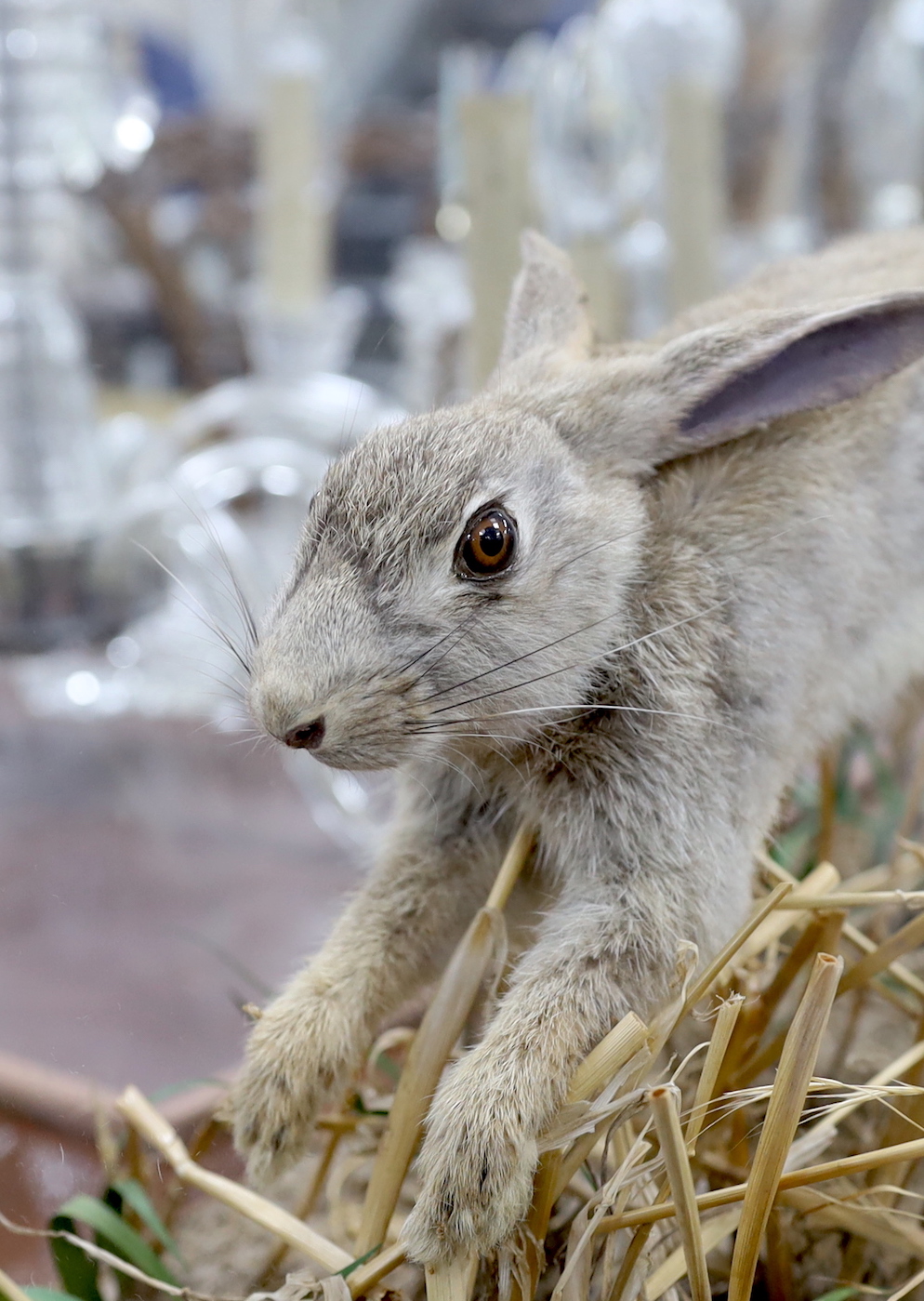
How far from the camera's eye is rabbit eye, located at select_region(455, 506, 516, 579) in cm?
57

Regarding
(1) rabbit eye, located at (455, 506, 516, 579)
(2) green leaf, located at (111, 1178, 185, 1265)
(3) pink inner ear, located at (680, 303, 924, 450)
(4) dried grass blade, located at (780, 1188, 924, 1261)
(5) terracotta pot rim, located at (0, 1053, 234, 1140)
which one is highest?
(3) pink inner ear, located at (680, 303, 924, 450)

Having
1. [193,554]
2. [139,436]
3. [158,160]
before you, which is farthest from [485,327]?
[158,160]

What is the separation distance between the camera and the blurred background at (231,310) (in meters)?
0.81

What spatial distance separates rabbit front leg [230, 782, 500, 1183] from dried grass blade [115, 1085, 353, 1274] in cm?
2

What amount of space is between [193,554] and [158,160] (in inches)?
50.8

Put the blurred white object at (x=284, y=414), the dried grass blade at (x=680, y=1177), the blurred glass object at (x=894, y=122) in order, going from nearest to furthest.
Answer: the dried grass blade at (x=680, y=1177) → the blurred white object at (x=284, y=414) → the blurred glass object at (x=894, y=122)

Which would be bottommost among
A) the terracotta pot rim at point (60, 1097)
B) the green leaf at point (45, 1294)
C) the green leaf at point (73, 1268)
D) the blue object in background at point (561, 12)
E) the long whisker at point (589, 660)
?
the green leaf at point (45, 1294)

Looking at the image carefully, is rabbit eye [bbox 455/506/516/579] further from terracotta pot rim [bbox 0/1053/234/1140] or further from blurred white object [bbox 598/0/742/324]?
blurred white object [bbox 598/0/742/324]

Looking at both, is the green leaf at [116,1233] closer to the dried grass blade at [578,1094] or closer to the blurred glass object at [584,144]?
the dried grass blade at [578,1094]

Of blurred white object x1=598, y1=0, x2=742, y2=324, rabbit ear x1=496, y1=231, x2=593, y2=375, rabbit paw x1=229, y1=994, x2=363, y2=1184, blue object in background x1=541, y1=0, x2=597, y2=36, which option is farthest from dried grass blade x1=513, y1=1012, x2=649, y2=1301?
blue object in background x1=541, y1=0, x2=597, y2=36

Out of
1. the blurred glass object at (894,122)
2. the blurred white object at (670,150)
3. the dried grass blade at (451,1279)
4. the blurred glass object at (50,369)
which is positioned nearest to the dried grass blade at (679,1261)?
the dried grass blade at (451,1279)

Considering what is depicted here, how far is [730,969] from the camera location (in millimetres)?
630

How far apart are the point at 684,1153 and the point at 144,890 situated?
21.4 inches

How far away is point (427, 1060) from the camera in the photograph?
0.58 metres
